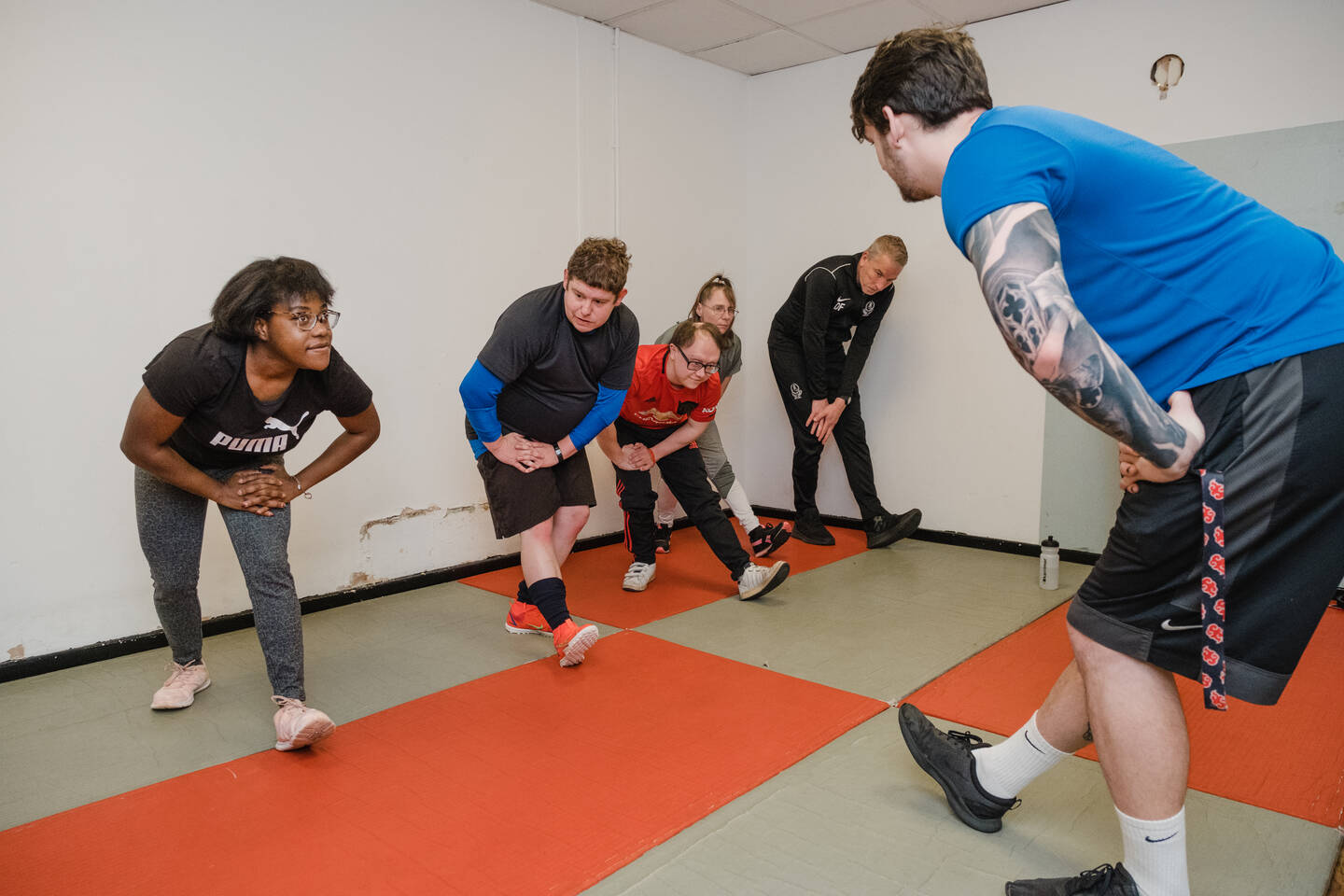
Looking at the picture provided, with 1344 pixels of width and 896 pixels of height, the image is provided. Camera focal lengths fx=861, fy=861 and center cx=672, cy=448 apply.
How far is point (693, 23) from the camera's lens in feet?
14.5

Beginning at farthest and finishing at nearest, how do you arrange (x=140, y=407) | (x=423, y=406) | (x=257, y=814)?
(x=423, y=406) → (x=140, y=407) → (x=257, y=814)

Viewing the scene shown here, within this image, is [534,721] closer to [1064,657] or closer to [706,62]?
[1064,657]

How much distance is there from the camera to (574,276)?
2.64m

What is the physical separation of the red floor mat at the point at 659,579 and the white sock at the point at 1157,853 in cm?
202

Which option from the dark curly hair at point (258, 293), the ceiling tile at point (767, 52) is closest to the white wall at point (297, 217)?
the ceiling tile at point (767, 52)

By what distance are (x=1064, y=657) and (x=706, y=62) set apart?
382 cm

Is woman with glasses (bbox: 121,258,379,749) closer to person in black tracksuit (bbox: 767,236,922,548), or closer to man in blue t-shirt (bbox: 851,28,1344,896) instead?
man in blue t-shirt (bbox: 851,28,1344,896)

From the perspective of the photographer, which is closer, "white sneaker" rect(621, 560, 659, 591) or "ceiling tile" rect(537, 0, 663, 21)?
"white sneaker" rect(621, 560, 659, 591)

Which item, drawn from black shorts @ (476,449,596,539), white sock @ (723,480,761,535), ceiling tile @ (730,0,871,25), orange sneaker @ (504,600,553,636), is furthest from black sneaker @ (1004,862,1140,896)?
ceiling tile @ (730,0,871,25)

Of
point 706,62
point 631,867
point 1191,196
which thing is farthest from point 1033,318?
point 706,62

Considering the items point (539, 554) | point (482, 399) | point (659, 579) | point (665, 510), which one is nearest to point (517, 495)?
point (539, 554)

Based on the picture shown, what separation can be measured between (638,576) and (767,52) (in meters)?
3.08

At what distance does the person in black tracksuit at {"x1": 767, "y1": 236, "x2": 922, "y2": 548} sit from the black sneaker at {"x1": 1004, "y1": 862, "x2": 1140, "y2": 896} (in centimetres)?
288

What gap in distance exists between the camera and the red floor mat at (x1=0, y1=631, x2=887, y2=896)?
170 centimetres
